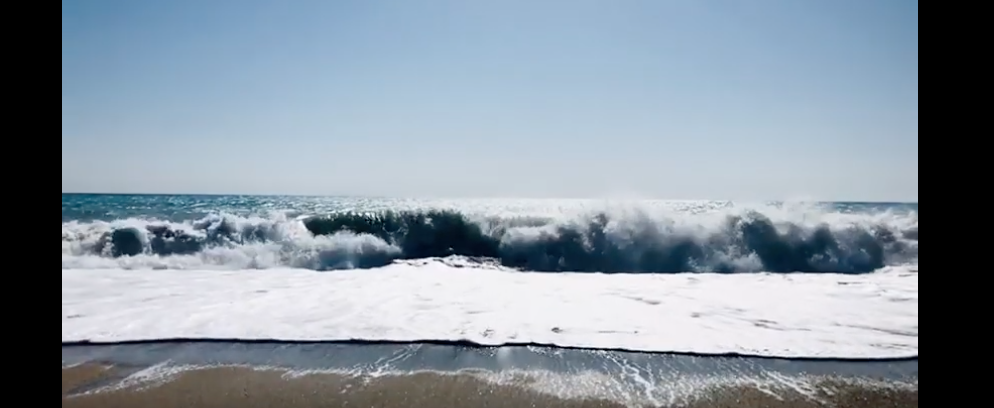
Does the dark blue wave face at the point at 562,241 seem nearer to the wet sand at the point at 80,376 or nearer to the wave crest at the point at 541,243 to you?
the wave crest at the point at 541,243

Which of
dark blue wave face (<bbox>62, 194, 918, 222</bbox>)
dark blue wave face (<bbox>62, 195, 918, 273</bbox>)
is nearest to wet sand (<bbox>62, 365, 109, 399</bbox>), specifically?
dark blue wave face (<bbox>62, 195, 918, 273</bbox>)

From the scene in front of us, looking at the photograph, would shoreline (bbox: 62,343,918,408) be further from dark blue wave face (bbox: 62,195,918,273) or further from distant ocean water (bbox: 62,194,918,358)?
dark blue wave face (bbox: 62,195,918,273)

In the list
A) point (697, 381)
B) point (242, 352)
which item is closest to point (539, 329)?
point (697, 381)

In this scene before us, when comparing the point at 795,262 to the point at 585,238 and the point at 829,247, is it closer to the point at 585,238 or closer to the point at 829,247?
the point at 829,247

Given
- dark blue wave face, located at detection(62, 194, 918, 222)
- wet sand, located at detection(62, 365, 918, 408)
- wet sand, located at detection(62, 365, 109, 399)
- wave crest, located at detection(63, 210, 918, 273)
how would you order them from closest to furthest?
1. wet sand, located at detection(62, 365, 918, 408)
2. wet sand, located at detection(62, 365, 109, 399)
3. wave crest, located at detection(63, 210, 918, 273)
4. dark blue wave face, located at detection(62, 194, 918, 222)
